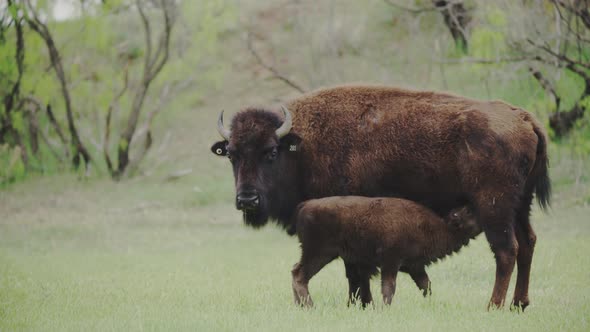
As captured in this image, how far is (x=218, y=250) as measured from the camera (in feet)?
50.7

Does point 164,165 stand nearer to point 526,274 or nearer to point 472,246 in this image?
point 472,246

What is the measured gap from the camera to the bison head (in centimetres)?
917

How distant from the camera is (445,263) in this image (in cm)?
1261

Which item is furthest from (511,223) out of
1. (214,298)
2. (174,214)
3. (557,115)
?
(174,214)

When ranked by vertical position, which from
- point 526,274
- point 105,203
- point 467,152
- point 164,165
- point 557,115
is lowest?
point 164,165

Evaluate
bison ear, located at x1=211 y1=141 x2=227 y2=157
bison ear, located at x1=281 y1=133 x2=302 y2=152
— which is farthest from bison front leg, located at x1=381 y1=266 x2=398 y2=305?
bison ear, located at x1=211 y1=141 x2=227 y2=157

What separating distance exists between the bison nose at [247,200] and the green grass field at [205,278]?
1.05m

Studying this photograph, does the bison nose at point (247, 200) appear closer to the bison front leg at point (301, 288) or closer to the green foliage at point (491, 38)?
the bison front leg at point (301, 288)

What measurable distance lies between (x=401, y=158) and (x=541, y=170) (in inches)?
60.2

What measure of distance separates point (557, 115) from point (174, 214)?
393 inches

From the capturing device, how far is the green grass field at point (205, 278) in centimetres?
758

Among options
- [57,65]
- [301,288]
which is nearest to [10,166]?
[57,65]

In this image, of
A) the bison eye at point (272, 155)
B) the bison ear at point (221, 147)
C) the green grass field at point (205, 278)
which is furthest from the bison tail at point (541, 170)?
the bison ear at point (221, 147)

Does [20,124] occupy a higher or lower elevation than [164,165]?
higher
